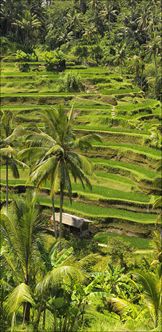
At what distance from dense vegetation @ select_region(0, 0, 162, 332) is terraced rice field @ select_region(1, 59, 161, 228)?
0.11m

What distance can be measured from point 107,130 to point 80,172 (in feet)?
68.4

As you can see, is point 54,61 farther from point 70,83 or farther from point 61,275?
point 61,275

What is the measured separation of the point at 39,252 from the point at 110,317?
6.59m

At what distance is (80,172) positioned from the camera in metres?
21.0

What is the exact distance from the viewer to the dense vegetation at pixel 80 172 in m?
12.9

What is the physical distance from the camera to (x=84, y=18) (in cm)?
9038

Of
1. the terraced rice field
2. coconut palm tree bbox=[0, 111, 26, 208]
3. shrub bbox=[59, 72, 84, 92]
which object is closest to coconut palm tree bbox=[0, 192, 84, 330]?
the terraced rice field

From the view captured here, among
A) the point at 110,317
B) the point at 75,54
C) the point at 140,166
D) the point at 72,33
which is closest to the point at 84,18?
the point at 72,33

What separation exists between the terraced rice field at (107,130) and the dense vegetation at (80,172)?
0.37 ft

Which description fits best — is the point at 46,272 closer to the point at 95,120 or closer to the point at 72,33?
the point at 95,120

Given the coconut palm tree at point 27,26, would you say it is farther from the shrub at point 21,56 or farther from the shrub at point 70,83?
the shrub at point 70,83

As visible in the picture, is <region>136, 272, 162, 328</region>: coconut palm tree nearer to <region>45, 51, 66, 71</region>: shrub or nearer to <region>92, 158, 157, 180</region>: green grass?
<region>92, 158, 157, 180</region>: green grass

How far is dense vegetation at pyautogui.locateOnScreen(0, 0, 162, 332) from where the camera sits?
42.3 ft

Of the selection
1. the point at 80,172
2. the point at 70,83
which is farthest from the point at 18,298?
the point at 70,83
